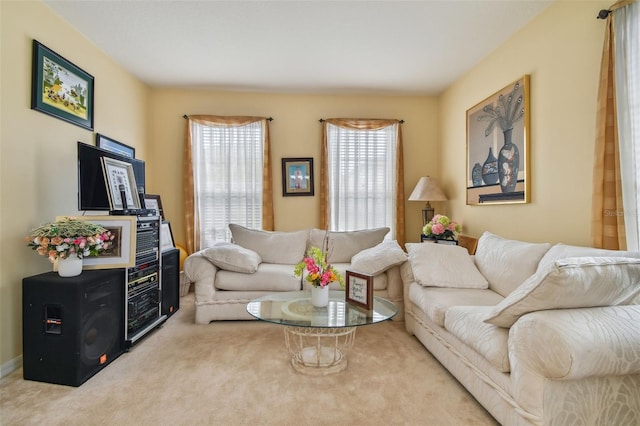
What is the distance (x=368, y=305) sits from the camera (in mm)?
2254

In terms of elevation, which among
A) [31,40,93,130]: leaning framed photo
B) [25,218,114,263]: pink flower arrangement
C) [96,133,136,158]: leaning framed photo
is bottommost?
[25,218,114,263]: pink flower arrangement

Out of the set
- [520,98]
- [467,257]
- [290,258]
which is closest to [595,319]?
[467,257]

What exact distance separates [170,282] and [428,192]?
125 inches

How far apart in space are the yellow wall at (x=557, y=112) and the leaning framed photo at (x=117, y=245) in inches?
130

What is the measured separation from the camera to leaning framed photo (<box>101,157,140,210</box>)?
257 cm

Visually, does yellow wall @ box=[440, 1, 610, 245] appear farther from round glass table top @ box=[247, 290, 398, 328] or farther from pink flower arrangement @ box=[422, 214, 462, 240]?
round glass table top @ box=[247, 290, 398, 328]

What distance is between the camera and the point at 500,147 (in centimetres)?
319

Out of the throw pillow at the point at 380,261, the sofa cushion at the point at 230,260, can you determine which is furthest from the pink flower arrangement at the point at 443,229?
the sofa cushion at the point at 230,260

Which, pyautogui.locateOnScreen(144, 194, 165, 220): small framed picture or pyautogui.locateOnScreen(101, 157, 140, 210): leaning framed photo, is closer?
pyautogui.locateOnScreen(101, 157, 140, 210): leaning framed photo

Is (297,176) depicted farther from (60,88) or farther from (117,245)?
(60,88)

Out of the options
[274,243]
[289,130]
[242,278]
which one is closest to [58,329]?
[242,278]

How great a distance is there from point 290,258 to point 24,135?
2499 millimetres

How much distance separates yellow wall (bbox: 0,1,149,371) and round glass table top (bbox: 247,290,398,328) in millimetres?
1610

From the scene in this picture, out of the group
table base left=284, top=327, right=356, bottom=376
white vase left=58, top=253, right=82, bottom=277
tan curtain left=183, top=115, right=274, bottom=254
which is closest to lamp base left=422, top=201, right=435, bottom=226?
tan curtain left=183, top=115, right=274, bottom=254
